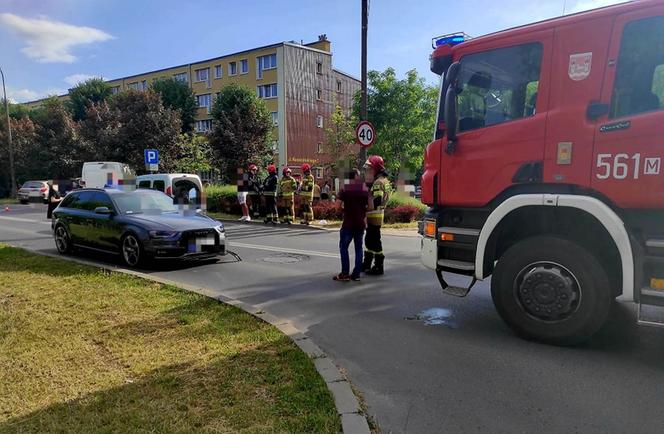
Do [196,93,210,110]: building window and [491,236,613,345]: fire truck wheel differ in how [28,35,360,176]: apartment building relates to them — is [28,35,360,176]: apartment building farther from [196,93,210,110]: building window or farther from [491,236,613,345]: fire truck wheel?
[491,236,613,345]: fire truck wheel

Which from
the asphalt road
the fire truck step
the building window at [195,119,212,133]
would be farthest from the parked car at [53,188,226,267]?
the building window at [195,119,212,133]

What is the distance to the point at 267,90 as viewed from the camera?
4688 centimetres

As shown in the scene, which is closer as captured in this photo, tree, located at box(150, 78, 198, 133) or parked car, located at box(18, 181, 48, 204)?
parked car, located at box(18, 181, 48, 204)

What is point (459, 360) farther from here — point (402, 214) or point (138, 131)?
point (138, 131)

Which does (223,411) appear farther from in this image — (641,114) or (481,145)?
(641,114)

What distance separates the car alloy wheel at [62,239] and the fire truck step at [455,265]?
27.1 feet

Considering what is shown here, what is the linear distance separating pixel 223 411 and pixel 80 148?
122 ft

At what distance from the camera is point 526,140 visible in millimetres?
4355

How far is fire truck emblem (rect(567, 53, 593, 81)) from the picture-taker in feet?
13.3

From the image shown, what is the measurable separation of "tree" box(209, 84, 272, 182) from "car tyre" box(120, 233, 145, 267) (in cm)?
2751

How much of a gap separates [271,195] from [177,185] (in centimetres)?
316

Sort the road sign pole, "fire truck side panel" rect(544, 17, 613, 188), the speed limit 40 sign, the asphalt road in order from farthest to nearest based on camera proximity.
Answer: the road sign pole
the speed limit 40 sign
"fire truck side panel" rect(544, 17, 613, 188)
the asphalt road

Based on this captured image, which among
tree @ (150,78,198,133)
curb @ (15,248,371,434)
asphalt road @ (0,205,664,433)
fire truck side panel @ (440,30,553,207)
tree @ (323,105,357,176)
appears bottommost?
asphalt road @ (0,205,664,433)

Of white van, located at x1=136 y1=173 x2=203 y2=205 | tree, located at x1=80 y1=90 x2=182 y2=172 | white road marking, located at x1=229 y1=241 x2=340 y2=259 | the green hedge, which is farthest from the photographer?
tree, located at x1=80 y1=90 x2=182 y2=172
